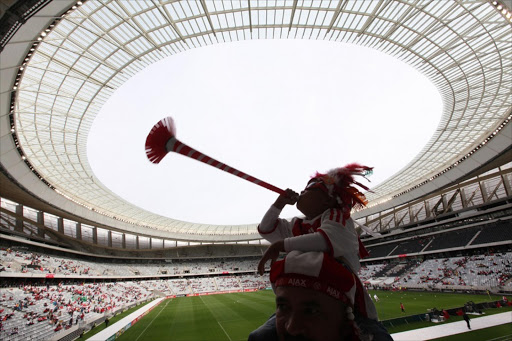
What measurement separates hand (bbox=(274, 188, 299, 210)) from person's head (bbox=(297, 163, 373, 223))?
0.07 m

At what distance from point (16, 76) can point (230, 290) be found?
1691 inches

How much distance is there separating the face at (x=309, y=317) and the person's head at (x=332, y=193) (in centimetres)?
65

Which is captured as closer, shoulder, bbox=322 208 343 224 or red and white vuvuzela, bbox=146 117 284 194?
shoulder, bbox=322 208 343 224

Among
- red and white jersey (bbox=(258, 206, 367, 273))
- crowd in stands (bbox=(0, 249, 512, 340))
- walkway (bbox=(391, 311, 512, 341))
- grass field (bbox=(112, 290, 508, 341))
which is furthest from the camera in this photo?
crowd in stands (bbox=(0, 249, 512, 340))

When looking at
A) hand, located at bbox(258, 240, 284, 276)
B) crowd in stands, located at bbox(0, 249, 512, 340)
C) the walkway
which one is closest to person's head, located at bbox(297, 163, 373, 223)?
hand, located at bbox(258, 240, 284, 276)

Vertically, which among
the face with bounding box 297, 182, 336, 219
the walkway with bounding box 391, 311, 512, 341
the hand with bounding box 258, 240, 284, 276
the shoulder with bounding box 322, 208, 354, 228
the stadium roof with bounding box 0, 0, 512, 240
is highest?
the stadium roof with bounding box 0, 0, 512, 240

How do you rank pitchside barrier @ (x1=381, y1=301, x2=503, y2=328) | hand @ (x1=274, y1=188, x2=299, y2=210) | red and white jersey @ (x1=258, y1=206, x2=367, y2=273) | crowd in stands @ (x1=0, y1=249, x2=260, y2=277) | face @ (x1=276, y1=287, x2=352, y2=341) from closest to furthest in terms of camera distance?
face @ (x1=276, y1=287, x2=352, y2=341) < red and white jersey @ (x1=258, y1=206, x2=367, y2=273) < hand @ (x1=274, y1=188, x2=299, y2=210) < pitchside barrier @ (x1=381, y1=301, x2=503, y2=328) < crowd in stands @ (x1=0, y1=249, x2=260, y2=277)

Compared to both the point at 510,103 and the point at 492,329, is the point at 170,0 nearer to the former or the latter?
the point at 492,329

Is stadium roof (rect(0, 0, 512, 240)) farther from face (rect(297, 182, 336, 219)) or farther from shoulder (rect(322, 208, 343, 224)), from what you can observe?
shoulder (rect(322, 208, 343, 224))

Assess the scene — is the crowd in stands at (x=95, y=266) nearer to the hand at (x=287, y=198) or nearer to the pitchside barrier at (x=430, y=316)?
the pitchside barrier at (x=430, y=316)

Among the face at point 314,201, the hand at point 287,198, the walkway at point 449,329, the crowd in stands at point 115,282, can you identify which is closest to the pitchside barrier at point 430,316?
the walkway at point 449,329

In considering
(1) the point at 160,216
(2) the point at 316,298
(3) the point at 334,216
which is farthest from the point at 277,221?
(1) the point at 160,216

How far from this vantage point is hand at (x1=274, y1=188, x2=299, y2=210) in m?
2.10

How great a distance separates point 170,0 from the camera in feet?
49.1
